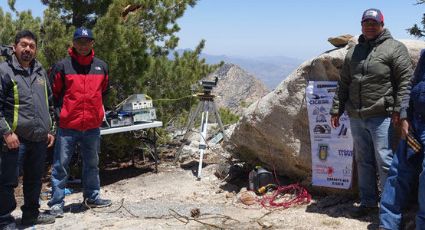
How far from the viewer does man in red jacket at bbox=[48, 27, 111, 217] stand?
19.5 feet

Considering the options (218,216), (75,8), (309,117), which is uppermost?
(75,8)

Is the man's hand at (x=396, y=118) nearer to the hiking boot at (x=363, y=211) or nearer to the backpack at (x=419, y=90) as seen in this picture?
the backpack at (x=419, y=90)

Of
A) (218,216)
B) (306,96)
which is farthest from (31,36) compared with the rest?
(306,96)

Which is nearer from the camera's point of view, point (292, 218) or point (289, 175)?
point (292, 218)

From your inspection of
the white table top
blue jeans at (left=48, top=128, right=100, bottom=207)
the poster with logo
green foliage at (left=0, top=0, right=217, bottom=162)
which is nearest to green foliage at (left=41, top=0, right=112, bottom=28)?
green foliage at (left=0, top=0, right=217, bottom=162)

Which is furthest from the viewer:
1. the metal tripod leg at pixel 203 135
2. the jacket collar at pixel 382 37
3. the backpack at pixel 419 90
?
the metal tripod leg at pixel 203 135

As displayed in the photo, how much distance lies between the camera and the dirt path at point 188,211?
562 centimetres

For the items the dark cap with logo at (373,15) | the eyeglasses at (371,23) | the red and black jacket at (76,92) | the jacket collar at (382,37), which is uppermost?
the dark cap with logo at (373,15)

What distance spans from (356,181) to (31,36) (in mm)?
4117

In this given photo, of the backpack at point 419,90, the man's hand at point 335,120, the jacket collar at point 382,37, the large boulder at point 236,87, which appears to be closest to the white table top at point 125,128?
the man's hand at point 335,120

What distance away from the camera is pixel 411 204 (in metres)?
5.14

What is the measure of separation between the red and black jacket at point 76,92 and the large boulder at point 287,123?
2.24m

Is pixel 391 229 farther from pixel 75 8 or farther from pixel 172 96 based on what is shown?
pixel 75 8

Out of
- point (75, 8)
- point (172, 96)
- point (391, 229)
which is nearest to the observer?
point (391, 229)
